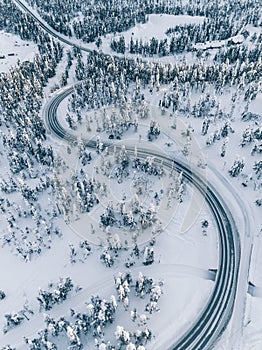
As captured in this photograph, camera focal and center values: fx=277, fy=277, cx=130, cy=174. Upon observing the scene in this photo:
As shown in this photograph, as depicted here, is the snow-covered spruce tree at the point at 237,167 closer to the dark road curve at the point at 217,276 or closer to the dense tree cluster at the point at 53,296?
the dark road curve at the point at 217,276

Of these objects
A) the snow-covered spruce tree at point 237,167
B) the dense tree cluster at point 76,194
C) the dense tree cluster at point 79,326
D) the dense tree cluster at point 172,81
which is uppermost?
the dense tree cluster at point 172,81

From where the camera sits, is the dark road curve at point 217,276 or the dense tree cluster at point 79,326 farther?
the dark road curve at point 217,276

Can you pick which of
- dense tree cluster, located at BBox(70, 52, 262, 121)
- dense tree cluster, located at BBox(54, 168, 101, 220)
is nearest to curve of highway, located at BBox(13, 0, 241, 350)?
dense tree cluster, located at BBox(54, 168, 101, 220)

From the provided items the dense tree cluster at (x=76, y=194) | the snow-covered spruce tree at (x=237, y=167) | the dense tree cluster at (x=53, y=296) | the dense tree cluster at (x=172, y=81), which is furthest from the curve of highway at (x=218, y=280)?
the dense tree cluster at (x=172, y=81)

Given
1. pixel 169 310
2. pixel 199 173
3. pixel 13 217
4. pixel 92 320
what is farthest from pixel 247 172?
pixel 13 217

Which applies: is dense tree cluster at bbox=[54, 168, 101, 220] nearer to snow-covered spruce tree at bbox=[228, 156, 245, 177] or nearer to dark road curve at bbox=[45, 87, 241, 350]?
dark road curve at bbox=[45, 87, 241, 350]

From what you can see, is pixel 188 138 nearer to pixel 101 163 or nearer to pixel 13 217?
pixel 101 163

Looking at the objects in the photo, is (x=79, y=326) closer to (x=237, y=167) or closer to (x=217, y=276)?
(x=217, y=276)

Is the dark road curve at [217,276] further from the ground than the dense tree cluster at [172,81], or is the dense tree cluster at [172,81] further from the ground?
the dense tree cluster at [172,81]
